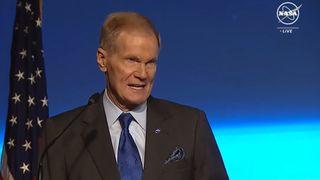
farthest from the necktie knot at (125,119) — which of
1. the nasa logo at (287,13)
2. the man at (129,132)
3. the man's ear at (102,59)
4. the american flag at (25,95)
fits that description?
the nasa logo at (287,13)

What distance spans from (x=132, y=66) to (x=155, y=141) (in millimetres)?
177

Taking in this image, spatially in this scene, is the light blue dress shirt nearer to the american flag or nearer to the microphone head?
the microphone head

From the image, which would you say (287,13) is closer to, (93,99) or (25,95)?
(25,95)

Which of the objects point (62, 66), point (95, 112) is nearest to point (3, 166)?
point (62, 66)

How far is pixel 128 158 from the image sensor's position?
1077mm

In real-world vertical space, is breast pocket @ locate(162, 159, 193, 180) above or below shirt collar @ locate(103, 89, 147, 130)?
below

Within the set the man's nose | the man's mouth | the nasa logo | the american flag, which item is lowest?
the american flag

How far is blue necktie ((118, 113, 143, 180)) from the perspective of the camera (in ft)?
3.47

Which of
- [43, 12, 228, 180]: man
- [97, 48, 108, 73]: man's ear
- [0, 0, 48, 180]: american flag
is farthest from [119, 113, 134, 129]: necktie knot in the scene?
[0, 0, 48, 180]: american flag

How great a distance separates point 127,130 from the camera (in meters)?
1.13

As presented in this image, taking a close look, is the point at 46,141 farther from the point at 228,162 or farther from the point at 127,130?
the point at 228,162

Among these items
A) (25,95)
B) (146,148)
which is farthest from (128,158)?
(25,95)

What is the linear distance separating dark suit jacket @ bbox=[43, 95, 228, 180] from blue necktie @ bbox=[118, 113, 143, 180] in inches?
0.7

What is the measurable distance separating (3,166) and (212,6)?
1.45 metres
